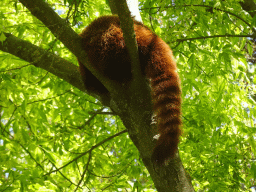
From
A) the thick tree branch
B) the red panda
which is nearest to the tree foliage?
the thick tree branch

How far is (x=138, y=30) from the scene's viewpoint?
5.56ft

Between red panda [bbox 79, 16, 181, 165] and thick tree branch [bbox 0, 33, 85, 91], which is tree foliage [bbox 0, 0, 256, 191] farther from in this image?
red panda [bbox 79, 16, 181, 165]

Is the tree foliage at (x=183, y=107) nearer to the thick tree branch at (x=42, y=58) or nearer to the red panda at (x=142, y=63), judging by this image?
the thick tree branch at (x=42, y=58)

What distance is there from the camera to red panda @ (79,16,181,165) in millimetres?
1320

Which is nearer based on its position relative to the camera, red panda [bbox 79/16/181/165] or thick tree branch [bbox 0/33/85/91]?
red panda [bbox 79/16/181/165]

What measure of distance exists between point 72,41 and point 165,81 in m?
0.70

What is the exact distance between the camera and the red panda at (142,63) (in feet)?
4.33

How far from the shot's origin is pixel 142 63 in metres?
1.59

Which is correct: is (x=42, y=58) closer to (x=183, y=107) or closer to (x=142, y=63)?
(x=142, y=63)

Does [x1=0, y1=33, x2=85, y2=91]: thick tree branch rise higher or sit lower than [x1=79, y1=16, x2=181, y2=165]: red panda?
higher

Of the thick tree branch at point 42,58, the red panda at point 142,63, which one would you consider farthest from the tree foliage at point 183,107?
the red panda at point 142,63

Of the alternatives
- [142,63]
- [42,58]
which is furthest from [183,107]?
[42,58]

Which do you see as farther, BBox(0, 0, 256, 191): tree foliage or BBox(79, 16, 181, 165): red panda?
BBox(0, 0, 256, 191): tree foliage

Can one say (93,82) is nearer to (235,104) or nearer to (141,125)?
(141,125)
